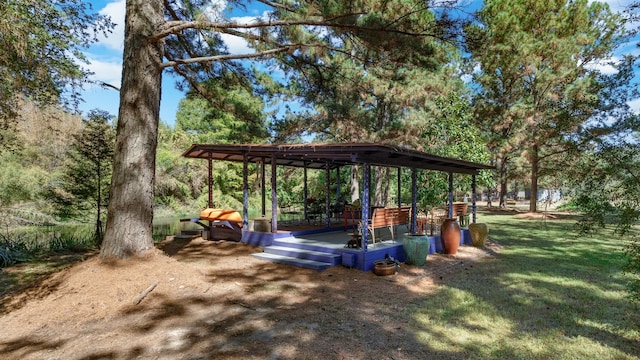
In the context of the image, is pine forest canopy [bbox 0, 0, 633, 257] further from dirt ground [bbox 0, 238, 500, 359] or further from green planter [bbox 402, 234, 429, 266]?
green planter [bbox 402, 234, 429, 266]

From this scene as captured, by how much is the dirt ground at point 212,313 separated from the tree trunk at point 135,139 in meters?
0.45

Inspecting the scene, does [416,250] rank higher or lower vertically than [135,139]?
lower

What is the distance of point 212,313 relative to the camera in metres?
4.43

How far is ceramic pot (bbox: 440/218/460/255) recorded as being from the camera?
8.39 meters

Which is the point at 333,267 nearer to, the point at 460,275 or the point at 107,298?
the point at 460,275

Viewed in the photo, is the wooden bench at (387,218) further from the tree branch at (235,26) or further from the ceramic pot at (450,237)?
→ the tree branch at (235,26)

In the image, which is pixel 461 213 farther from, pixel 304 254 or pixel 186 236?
pixel 186 236

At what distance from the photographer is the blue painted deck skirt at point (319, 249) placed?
6.73m

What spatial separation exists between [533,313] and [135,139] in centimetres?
648

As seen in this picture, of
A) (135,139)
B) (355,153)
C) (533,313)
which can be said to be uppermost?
(135,139)

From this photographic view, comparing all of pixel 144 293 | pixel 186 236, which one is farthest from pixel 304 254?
pixel 186 236

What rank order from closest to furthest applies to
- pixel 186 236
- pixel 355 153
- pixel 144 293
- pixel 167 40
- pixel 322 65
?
1. pixel 144 293
2. pixel 355 153
3. pixel 167 40
4. pixel 322 65
5. pixel 186 236

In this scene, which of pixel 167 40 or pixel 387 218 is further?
pixel 167 40

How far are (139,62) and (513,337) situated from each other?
6.73m
